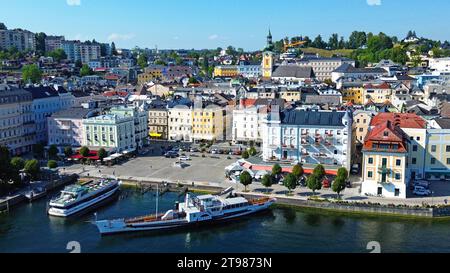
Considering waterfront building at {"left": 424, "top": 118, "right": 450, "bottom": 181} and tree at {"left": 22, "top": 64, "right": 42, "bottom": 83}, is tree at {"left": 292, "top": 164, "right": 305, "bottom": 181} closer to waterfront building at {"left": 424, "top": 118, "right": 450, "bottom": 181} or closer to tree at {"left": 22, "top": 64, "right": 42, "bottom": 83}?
waterfront building at {"left": 424, "top": 118, "right": 450, "bottom": 181}

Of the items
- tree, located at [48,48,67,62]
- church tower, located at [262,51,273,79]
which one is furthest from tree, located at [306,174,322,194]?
tree, located at [48,48,67,62]

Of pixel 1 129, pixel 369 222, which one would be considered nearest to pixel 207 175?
pixel 369 222

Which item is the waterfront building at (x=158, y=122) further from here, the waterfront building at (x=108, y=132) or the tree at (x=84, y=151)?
the tree at (x=84, y=151)

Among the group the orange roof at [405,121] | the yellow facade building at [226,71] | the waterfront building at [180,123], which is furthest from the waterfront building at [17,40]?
the orange roof at [405,121]

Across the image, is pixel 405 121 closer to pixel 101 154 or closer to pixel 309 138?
pixel 309 138

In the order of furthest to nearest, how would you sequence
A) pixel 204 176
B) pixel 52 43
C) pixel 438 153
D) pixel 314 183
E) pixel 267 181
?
pixel 52 43, pixel 204 176, pixel 438 153, pixel 267 181, pixel 314 183

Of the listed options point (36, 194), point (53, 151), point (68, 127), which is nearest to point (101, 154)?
point (53, 151)
